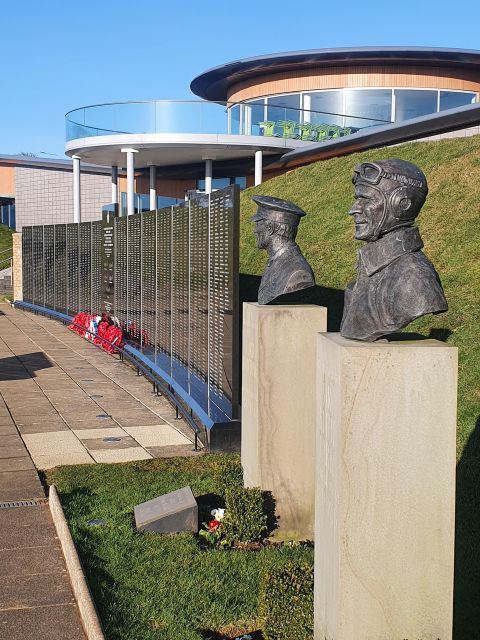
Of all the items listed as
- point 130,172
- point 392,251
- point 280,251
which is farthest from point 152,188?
point 392,251

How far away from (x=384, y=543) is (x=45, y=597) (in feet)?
8.20

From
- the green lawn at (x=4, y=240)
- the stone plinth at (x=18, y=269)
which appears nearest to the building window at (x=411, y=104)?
the stone plinth at (x=18, y=269)

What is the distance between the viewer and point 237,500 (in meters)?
6.52

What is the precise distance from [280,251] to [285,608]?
3.54 m

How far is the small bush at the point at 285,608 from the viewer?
4.84 m

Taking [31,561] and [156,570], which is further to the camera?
[31,561]

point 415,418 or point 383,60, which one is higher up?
point 383,60

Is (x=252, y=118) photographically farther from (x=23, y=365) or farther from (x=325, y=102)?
(x=23, y=365)

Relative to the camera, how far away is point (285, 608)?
490 cm

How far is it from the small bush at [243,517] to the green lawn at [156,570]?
0.20m

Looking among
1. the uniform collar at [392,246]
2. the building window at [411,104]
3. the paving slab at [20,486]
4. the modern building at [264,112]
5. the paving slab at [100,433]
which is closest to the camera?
the uniform collar at [392,246]

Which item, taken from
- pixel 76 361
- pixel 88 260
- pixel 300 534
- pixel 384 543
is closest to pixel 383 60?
pixel 88 260

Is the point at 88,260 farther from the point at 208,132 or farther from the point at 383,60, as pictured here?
the point at 383,60

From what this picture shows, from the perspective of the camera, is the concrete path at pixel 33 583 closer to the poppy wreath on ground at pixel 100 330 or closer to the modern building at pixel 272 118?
the poppy wreath on ground at pixel 100 330
